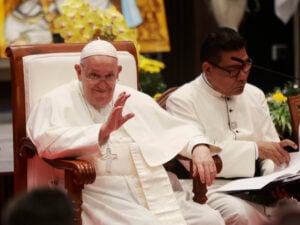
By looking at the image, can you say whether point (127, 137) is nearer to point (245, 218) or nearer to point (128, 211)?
point (128, 211)

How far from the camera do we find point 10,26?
4488 mm

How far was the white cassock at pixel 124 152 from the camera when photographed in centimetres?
273

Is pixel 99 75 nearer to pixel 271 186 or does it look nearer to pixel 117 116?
pixel 117 116

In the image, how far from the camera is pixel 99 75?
110 inches

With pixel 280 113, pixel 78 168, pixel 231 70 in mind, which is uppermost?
pixel 231 70

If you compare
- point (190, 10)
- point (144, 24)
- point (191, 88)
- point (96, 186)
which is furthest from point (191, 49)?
point (96, 186)

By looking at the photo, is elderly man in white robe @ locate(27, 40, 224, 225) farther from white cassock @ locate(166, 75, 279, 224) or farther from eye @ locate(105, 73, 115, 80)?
white cassock @ locate(166, 75, 279, 224)

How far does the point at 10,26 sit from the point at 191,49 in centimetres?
210

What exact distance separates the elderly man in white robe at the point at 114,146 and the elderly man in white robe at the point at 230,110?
30 cm

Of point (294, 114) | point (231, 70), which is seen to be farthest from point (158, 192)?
point (294, 114)

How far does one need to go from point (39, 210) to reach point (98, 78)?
2.23m

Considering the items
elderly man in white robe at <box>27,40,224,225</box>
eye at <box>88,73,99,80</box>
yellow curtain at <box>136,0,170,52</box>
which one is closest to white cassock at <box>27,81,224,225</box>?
elderly man in white robe at <box>27,40,224,225</box>

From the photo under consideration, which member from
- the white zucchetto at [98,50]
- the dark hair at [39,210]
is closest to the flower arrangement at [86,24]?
the white zucchetto at [98,50]

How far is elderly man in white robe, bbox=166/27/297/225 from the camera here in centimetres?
330
